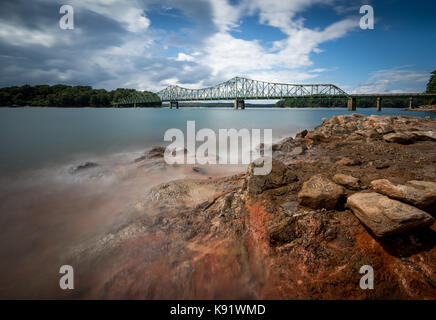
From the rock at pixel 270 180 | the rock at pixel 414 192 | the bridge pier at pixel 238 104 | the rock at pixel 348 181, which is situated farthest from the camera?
the bridge pier at pixel 238 104

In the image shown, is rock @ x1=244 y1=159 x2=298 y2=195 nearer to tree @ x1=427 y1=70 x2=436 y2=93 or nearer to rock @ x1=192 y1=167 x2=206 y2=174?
rock @ x1=192 y1=167 x2=206 y2=174

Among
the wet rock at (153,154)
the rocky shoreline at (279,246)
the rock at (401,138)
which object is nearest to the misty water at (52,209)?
the rocky shoreline at (279,246)

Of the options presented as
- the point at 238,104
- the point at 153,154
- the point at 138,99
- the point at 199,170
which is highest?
the point at 138,99

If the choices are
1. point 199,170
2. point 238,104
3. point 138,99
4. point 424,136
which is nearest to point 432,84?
point 238,104

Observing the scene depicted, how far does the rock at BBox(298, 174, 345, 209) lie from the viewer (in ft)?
10.7

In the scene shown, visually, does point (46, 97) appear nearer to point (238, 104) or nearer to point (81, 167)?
point (238, 104)

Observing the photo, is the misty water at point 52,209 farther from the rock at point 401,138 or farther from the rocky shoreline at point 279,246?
the rock at point 401,138

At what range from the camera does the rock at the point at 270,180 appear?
409cm

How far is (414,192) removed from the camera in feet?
8.83

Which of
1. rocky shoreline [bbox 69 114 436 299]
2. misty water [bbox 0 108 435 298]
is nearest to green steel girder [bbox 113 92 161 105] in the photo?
misty water [bbox 0 108 435 298]

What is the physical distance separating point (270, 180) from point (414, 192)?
2166 mm

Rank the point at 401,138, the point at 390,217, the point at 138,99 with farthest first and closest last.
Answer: the point at 138,99 → the point at 401,138 → the point at 390,217

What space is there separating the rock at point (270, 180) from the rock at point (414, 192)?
1605 mm

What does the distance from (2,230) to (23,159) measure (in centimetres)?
756
